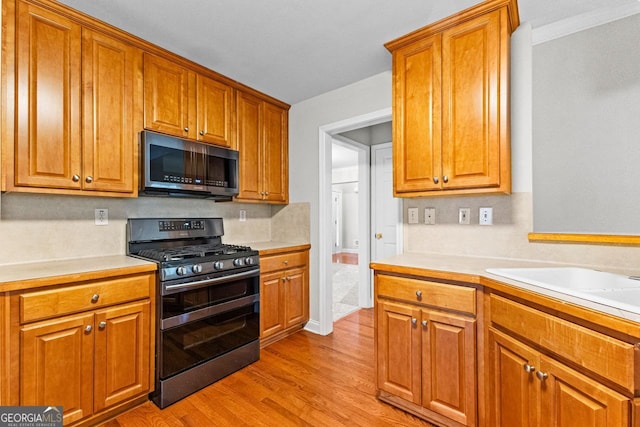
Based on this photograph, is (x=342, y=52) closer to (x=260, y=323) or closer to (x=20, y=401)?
(x=260, y=323)

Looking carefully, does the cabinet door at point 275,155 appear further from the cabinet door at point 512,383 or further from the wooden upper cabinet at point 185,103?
the cabinet door at point 512,383

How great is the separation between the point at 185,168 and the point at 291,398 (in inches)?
71.7

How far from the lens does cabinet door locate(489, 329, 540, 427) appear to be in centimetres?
124

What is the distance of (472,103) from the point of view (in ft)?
5.98

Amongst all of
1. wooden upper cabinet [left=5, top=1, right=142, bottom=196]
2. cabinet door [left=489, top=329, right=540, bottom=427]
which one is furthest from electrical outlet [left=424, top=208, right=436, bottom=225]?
wooden upper cabinet [left=5, top=1, right=142, bottom=196]

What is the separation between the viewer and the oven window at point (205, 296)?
1.90 m

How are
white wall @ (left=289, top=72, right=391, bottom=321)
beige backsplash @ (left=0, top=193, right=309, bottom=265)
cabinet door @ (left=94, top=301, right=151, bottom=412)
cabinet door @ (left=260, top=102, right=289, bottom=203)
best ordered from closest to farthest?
cabinet door @ (left=94, top=301, right=151, bottom=412) < beige backsplash @ (left=0, top=193, right=309, bottom=265) < white wall @ (left=289, top=72, right=391, bottom=321) < cabinet door @ (left=260, top=102, right=289, bottom=203)

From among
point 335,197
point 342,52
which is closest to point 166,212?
point 342,52

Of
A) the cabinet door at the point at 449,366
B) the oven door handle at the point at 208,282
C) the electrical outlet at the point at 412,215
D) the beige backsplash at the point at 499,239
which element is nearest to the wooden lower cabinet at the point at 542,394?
the cabinet door at the point at 449,366

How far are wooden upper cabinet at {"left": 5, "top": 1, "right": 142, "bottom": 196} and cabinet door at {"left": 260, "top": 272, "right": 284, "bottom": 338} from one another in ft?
4.25

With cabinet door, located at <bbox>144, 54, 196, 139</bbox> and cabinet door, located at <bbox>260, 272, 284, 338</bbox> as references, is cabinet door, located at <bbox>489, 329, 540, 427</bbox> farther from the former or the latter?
cabinet door, located at <bbox>144, 54, 196, 139</bbox>

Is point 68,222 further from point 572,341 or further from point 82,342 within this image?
point 572,341

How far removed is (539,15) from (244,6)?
1.81 meters

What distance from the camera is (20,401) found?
1.41 metres
